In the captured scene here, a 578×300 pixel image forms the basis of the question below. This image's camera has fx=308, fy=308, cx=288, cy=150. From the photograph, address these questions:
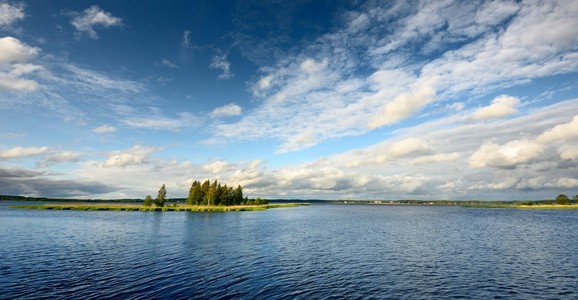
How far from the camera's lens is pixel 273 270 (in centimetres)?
3984

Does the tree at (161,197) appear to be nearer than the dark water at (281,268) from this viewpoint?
No

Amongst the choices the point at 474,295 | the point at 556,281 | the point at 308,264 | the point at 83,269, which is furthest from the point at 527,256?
the point at 83,269

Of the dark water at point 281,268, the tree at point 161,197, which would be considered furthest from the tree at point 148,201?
the dark water at point 281,268

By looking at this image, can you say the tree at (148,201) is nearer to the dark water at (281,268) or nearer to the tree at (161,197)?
the tree at (161,197)

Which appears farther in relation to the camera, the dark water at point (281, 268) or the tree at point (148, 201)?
the tree at point (148, 201)

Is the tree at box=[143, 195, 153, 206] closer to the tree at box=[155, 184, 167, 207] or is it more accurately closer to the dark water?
the tree at box=[155, 184, 167, 207]

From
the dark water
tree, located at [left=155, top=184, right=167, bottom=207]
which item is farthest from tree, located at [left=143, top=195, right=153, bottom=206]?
the dark water

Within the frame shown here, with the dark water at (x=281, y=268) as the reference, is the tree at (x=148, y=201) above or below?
above

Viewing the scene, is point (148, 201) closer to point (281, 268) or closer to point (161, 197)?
point (161, 197)

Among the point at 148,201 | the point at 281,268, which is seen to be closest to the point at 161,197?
the point at 148,201

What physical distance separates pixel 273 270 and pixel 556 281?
33.1m

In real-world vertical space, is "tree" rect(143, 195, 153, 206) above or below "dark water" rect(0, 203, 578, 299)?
above

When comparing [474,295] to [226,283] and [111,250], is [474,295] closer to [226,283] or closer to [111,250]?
[226,283]

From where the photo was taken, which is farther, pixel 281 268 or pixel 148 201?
pixel 148 201
